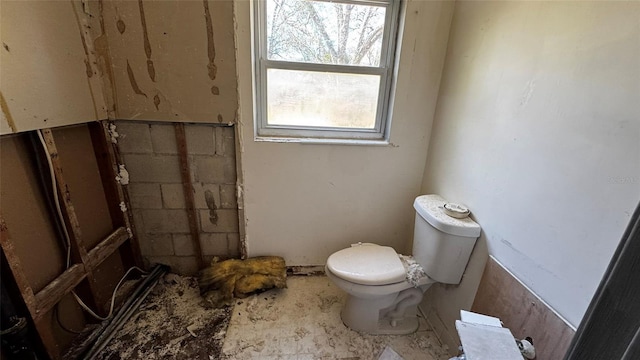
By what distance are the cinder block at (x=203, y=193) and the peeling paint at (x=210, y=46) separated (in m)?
0.65

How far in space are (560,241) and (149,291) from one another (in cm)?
209

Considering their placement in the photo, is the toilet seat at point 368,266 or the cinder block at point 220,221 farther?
the cinder block at point 220,221

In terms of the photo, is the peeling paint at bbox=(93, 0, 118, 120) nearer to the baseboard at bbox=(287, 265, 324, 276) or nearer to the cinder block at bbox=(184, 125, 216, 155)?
the cinder block at bbox=(184, 125, 216, 155)

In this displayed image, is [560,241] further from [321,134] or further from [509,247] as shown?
[321,134]

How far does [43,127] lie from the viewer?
1155mm

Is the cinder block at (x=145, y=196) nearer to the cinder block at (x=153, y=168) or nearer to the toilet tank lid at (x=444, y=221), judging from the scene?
the cinder block at (x=153, y=168)

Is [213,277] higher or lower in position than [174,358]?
higher

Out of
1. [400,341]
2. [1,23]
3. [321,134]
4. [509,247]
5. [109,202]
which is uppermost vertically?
[1,23]

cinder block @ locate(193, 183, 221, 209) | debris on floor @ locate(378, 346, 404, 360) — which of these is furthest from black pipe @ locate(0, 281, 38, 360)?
debris on floor @ locate(378, 346, 404, 360)

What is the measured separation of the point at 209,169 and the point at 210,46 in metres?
0.69

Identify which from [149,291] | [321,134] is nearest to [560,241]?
[321,134]

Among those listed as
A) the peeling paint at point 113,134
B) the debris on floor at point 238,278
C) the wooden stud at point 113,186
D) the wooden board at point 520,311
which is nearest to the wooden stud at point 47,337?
the wooden stud at point 113,186

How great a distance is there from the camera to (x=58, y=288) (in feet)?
4.05

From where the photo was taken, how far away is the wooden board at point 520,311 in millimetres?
920
